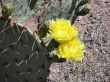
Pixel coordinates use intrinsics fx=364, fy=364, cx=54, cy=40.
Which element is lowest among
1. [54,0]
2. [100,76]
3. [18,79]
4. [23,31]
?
[100,76]

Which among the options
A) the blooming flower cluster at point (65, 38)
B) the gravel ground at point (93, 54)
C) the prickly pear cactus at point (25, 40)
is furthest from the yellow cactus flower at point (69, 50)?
the gravel ground at point (93, 54)

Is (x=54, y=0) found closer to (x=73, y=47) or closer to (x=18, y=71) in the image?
(x=73, y=47)

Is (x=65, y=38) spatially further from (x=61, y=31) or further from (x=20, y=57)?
(x=20, y=57)

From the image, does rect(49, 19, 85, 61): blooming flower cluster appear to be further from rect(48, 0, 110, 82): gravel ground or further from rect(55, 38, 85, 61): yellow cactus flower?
rect(48, 0, 110, 82): gravel ground

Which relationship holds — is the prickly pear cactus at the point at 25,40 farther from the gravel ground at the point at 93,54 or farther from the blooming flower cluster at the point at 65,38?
the gravel ground at the point at 93,54

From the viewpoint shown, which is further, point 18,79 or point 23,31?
point 18,79

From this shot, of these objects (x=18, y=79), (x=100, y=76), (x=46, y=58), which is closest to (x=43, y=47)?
(x=46, y=58)
